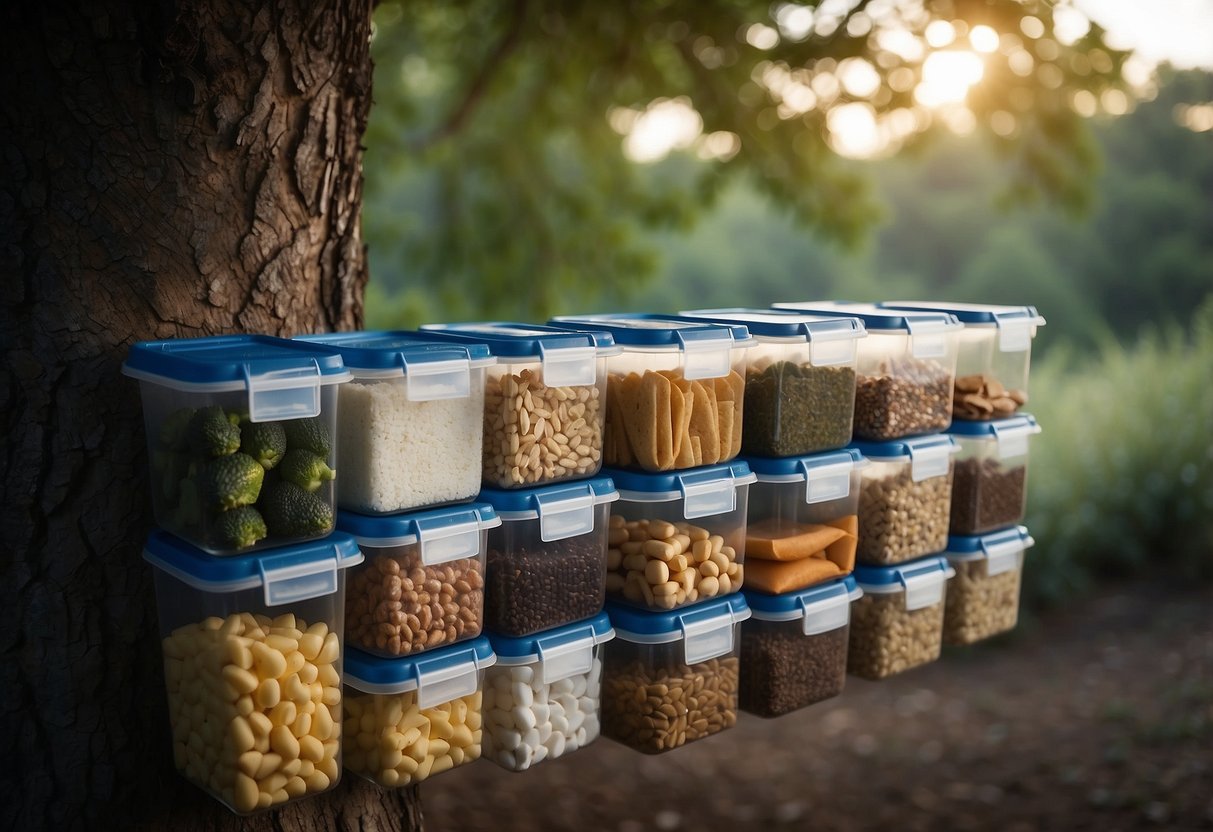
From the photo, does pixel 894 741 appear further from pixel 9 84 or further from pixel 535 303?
pixel 9 84

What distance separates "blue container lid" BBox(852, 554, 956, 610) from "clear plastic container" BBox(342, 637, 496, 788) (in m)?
0.97

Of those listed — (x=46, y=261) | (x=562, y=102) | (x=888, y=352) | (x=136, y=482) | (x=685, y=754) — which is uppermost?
(x=562, y=102)

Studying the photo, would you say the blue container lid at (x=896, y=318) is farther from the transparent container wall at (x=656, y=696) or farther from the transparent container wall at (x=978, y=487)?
the transparent container wall at (x=656, y=696)

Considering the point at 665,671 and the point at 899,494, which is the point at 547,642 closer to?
the point at 665,671

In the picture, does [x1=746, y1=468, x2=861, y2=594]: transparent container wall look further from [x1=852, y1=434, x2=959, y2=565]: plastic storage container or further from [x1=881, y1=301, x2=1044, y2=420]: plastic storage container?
[x1=881, y1=301, x2=1044, y2=420]: plastic storage container

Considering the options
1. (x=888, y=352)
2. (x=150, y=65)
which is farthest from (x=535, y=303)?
(x=150, y=65)

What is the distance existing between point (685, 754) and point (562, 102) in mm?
3533

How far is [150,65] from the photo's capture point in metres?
1.89

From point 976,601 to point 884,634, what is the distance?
38 centimetres

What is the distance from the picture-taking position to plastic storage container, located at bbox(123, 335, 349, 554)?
161 cm

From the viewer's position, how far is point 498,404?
191 cm

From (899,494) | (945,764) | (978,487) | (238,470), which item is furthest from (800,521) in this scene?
(945,764)

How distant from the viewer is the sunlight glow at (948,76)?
413cm

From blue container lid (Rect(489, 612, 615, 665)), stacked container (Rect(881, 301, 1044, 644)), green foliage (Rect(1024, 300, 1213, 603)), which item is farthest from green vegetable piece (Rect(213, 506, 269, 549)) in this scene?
green foliage (Rect(1024, 300, 1213, 603))
